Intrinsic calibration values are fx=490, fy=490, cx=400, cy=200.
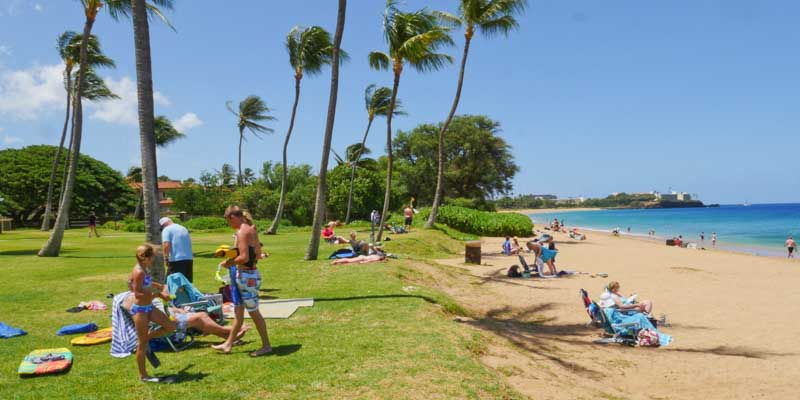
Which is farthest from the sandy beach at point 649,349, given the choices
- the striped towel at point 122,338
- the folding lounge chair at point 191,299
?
the striped towel at point 122,338

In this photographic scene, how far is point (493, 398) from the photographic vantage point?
16.8 ft

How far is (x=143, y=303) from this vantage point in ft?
16.3

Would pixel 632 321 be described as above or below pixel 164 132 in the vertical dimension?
below

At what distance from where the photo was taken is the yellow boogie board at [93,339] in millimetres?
6543

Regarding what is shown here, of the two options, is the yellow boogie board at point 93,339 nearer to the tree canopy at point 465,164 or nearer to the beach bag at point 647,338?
the beach bag at point 647,338

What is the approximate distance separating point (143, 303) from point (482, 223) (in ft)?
98.8

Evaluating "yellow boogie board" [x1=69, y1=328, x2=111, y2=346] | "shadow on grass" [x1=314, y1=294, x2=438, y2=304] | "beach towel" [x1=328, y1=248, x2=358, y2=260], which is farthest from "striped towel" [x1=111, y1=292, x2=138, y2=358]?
"beach towel" [x1=328, y1=248, x2=358, y2=260]

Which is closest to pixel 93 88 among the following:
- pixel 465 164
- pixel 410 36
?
pixel 410 36

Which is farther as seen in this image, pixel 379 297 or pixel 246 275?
pixel 379 297

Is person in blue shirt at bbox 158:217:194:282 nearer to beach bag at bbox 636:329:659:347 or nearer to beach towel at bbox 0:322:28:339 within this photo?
beach towel at bbox 0:322:28:339

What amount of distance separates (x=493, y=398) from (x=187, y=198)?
1878 inches

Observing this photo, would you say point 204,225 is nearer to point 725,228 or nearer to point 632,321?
point 632,321

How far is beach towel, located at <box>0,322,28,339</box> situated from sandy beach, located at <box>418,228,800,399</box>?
6597 mm

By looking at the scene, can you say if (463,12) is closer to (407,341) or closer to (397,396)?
(407,341)
